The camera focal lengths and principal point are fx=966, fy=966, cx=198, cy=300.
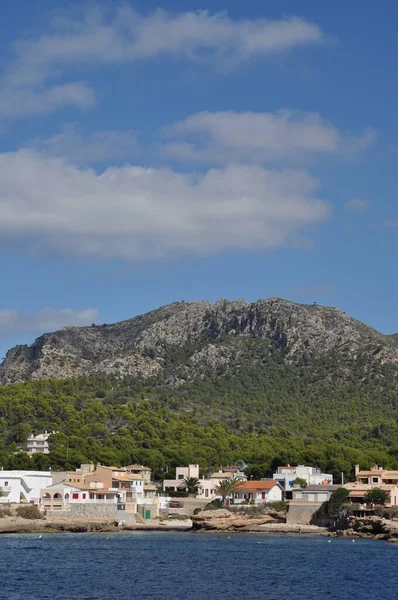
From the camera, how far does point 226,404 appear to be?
177 metres

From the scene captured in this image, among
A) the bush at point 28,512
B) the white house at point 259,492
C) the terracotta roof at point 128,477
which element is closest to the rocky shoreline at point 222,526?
the bush at point 28,512

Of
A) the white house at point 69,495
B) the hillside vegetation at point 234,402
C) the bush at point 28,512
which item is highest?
the hillside vegetation at point 234,402

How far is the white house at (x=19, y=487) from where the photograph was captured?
106125mm

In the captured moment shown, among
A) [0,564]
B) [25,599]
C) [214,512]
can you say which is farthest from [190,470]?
[25,599]

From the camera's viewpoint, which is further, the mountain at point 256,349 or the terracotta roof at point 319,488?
the mountain at point 256,349

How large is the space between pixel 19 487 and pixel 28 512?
21.2 ft

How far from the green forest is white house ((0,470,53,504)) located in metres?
13.7

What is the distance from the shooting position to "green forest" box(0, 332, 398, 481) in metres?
132

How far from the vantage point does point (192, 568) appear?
63438 millimetres

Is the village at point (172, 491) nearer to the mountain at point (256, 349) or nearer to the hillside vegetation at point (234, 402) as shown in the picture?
the hillside vegetation at point (234, 402)

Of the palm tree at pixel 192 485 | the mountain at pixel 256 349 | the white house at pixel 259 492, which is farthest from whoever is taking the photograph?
the mountain at pixel 256 349

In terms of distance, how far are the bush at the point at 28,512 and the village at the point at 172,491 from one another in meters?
1.70

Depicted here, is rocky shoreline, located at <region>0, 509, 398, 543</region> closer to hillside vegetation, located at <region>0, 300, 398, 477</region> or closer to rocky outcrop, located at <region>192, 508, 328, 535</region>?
rocky outcrop, located at <region>192, 508, 328, 535</region>

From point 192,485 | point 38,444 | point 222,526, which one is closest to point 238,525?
point 222,526
